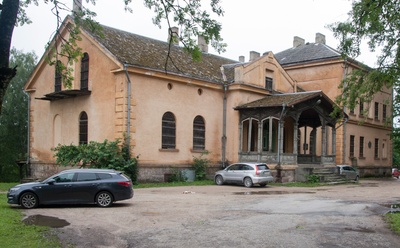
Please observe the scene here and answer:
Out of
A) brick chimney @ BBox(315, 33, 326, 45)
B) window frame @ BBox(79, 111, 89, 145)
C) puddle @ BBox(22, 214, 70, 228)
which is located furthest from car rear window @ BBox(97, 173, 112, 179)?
brick chimney @ BBox(315, 33, 326, 45)

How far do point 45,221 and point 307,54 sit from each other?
109 ft

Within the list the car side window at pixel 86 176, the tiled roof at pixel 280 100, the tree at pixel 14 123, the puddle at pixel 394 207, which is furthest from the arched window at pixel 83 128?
the tree at pixel 14 123

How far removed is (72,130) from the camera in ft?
93.7

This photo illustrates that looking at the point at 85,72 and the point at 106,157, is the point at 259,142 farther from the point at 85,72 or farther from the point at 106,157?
the point at 85,72

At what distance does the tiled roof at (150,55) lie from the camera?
85.6 feet

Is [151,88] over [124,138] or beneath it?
over

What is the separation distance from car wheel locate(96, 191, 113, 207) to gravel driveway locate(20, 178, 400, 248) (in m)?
0.26

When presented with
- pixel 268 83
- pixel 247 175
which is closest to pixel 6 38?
pixel 247 175

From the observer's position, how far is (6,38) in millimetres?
6820

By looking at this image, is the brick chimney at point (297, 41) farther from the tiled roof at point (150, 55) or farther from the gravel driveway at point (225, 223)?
the gravel driveway at point (225, 223)

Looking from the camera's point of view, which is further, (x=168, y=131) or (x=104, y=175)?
(x=168, y=131)

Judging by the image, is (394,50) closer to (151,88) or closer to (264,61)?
(151,88)

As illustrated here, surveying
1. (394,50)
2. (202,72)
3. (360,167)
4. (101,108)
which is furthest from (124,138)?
(360,167)

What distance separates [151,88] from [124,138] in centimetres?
350
